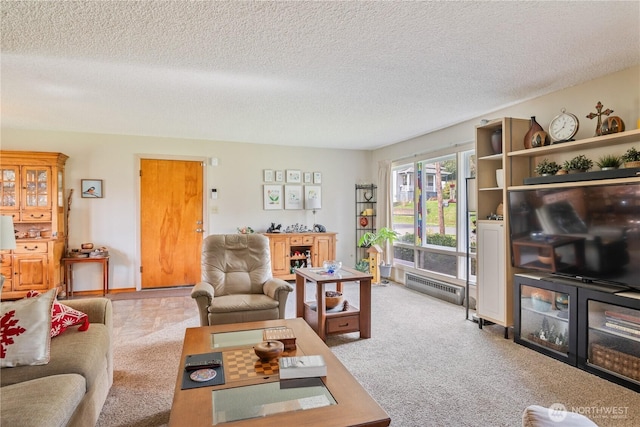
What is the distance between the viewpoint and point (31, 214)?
4848 mm

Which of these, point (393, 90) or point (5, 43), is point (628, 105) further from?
point (5, 43)

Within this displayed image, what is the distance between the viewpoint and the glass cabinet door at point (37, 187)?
4.82 m

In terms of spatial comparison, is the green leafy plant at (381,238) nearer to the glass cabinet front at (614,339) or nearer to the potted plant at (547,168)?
the potted plant at (547,168)

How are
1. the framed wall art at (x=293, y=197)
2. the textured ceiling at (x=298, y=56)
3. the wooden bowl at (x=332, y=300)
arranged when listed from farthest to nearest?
the framed wall art at (x=293, y=197) → the wooden bowl at (x=332, y=300) → the textured ceiling at (x=298, y=56)

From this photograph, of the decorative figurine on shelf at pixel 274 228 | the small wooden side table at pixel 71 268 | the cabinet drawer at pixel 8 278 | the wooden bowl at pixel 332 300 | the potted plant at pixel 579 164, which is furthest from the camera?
the decorative figurine on shelf at pixel 274 228

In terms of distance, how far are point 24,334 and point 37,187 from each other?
12.8 ft

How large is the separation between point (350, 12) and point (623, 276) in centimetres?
263

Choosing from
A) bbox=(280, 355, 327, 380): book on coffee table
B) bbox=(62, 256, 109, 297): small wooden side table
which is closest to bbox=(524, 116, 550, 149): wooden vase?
bbox=(280, 355, 327, 380): book on coffee table

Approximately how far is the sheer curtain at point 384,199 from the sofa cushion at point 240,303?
3.32 metres

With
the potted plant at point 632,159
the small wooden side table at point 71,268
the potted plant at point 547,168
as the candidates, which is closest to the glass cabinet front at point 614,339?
the potted plant at point 632,159

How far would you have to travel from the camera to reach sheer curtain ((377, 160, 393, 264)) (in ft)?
20.5

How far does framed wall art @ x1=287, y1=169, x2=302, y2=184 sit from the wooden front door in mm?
1486

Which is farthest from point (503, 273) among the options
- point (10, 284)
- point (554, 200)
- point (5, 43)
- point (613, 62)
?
point (10, 284)

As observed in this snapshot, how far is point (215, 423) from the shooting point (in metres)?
1.40
